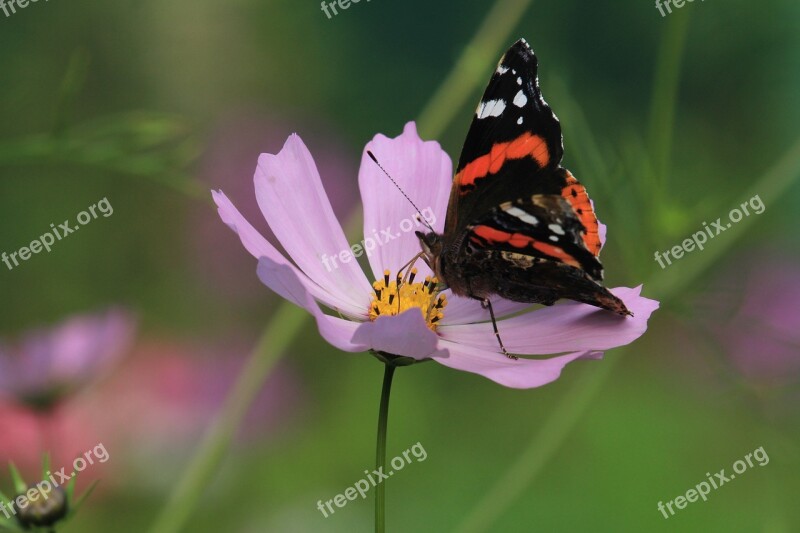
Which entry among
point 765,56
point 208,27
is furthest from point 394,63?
point 765,56

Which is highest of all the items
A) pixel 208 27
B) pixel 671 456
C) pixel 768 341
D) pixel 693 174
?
pixel 208 27

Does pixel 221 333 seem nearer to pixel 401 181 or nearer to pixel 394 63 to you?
pixel 401 181

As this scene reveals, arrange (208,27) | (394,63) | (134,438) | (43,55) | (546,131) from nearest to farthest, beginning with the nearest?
(546,131) → (134,438) → (43,55) → (208,27) → (394,63)

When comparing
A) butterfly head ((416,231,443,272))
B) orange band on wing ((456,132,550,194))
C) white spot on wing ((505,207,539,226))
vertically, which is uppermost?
orange band on wing ((456,132,550,194))

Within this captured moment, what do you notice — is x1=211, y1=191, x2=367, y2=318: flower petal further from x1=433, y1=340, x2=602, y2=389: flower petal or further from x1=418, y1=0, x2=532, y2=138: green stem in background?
x1=418, y1=0, x2=532, y2=138: green stem in background

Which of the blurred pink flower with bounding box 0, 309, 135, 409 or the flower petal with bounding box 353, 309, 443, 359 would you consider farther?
the blurred pink flower with bounding box 0, 309, 135, 409

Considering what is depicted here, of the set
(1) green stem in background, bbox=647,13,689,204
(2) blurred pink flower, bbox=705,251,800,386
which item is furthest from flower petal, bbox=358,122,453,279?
(2) blurred pink flower, bbox=705,251,800,386
